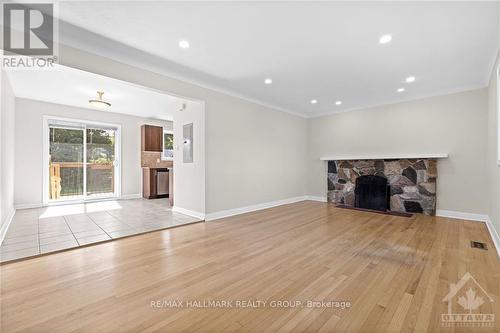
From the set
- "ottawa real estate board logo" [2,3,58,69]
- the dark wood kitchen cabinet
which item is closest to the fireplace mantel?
the dark wood kitchen cabinet

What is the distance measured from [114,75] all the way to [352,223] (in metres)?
4.38

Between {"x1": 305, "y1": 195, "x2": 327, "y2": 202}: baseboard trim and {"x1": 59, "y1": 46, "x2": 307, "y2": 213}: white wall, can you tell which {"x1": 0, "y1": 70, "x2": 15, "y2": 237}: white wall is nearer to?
{"x1": 59, "y1": 46, "x2": 307, "y2": 213}: white wall

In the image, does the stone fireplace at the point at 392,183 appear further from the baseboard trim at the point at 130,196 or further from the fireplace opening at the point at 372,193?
the baseboard trim at the point at 130,196

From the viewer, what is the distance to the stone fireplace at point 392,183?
4.48 meters

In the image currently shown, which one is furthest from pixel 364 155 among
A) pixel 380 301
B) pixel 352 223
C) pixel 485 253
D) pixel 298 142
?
pixel 380 301

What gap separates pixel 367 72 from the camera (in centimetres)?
350

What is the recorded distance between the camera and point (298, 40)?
261 cm

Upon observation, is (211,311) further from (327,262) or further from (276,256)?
(327,262)

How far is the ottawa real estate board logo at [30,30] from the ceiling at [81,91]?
1.95ft

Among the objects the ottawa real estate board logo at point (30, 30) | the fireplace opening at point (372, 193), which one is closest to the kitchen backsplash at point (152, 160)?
the ottawa real estate board logo at point (30, 30)

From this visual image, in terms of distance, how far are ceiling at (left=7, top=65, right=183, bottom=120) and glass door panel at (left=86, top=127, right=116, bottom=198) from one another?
0.80m

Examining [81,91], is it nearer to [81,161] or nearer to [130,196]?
[81,161]

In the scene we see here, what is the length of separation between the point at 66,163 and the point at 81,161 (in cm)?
32

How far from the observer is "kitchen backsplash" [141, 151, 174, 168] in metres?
6.97
